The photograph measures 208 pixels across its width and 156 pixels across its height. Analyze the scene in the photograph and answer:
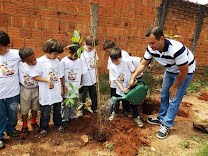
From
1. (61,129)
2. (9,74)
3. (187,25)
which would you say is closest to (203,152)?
(61,129)

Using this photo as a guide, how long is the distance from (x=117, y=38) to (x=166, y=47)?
9.55ft

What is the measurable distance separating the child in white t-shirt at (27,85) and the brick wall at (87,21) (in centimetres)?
149

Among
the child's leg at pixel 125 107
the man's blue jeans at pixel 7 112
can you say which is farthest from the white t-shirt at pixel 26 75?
the child's leg at pixel 125 107

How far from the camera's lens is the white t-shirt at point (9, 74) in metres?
3.10

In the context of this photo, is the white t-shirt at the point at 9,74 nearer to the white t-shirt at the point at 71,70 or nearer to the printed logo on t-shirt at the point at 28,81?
the printed logo on t-shirt at the point at 28,81

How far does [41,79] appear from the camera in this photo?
3.21 meters

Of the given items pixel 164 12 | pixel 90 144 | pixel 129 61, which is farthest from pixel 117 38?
pixel 90 144

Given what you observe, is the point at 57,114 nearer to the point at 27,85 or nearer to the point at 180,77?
the point at 27,85

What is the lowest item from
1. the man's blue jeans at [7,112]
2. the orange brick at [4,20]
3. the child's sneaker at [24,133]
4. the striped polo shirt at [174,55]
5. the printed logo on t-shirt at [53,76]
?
the child's sneaker at [24,133]

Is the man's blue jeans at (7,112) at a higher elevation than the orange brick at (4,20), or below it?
below

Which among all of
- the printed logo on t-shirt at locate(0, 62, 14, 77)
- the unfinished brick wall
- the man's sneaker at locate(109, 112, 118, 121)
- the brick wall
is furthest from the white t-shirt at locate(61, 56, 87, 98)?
the unfinished brick wall

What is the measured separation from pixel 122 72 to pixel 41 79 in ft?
4.25

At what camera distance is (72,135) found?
355cm

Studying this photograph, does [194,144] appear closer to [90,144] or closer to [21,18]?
[90,144]
